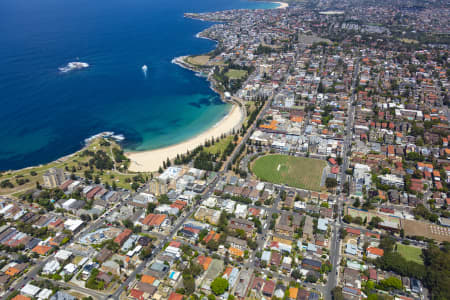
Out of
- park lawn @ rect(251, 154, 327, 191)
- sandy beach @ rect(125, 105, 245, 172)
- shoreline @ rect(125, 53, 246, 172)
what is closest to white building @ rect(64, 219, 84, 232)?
shoreline @ rect(125, 53, 246, 172)

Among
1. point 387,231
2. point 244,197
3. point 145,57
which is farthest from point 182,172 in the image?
point 145,57

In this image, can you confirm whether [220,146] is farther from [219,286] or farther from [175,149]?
[219,286]

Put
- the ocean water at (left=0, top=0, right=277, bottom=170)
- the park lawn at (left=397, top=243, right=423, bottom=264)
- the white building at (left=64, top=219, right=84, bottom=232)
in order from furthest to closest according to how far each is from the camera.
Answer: the ocean water at (left=0, top=0, right=277, bottom=170), the white building at (left=64, top=219, right=84, bottom=232), the park lawn at (left=397, top=243, right=423, bottom=264)

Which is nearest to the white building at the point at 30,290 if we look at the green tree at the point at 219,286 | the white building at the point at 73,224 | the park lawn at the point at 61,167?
the white building at the point at 73,224

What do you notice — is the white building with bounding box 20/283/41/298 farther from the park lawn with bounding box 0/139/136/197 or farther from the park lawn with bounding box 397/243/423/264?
the park lawn with bounding box 397/243/423/264

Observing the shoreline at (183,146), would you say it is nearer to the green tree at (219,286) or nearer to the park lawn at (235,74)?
the park lawn at (235,74)

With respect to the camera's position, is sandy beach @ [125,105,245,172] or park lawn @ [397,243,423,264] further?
sandy beach @ [125,105,245,172]
